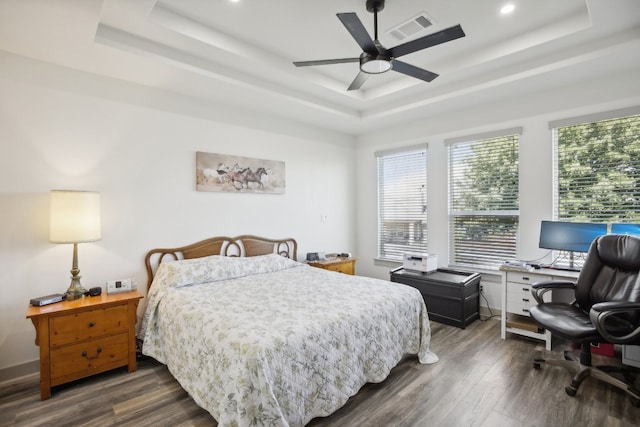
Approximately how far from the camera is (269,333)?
185 centimetres

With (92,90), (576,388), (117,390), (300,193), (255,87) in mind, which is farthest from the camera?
(300,193)

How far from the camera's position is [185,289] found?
9.22 feet

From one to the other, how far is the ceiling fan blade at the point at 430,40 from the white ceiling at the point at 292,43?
48 centimetres

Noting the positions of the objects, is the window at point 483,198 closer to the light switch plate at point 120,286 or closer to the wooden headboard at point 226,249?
the wooden headboard at point 226,249

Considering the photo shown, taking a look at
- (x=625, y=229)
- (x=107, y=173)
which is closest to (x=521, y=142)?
(x=625, y=229)

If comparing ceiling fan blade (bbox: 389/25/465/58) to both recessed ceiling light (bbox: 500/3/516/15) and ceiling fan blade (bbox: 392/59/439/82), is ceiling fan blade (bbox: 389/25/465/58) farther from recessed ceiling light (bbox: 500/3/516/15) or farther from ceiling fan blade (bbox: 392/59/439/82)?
recessed ceiling light (bbox: 500/3/516/15)

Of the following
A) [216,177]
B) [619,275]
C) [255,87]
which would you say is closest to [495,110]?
[619,275]

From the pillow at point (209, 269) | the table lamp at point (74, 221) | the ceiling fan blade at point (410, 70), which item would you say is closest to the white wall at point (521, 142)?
the ceiling fan blade at point (410, 70)

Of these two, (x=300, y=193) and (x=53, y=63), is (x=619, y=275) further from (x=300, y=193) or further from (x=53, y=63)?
(x=53, y=63)

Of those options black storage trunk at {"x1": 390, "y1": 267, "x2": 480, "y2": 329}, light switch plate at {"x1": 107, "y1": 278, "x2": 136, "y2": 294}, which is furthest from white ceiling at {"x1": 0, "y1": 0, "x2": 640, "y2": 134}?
black storage trunk at {"x1": 390, "y1": 267, "x2": 480, "y2": 329}

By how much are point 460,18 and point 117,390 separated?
404cm

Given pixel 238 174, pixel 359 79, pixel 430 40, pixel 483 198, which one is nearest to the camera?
pixel 430 40

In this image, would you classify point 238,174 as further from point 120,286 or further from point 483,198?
point 483,198

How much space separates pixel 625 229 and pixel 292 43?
11.5ft
